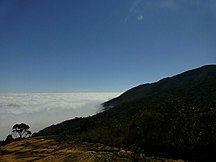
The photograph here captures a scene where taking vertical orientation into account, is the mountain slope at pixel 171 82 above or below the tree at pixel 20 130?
above

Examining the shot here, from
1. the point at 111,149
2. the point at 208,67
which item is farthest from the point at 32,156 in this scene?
the point at 208,67

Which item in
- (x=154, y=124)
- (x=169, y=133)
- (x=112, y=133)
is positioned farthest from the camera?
(x=112, y=133)

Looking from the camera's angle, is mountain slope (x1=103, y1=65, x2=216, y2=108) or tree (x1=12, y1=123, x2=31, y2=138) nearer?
tree (x1=12, y1=123, x2=31, y2=138)

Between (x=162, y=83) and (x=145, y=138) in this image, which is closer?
(x=145, y=138)

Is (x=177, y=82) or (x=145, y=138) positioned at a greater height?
(x=177, y=82)

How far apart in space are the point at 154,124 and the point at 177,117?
238 cm

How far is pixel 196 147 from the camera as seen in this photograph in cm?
2422

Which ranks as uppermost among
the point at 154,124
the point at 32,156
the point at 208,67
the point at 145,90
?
the point at 208,67

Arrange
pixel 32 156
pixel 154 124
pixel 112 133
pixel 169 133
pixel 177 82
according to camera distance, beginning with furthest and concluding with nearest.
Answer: pixel 177 82, pixel 112 133, pixel 154 124, pixel 169 133, pixel 32 156

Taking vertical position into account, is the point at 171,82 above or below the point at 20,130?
above

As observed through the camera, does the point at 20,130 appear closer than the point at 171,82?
Yes

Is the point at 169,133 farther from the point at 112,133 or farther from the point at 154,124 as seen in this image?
the point at 112,133

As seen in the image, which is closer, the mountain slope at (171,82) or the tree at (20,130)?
the tree at (20,130)

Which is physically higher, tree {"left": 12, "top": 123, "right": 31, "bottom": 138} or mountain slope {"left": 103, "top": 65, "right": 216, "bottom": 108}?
→ mountain slope {"left": 103, "top": 65, "right": 216, "bottom": 108}
